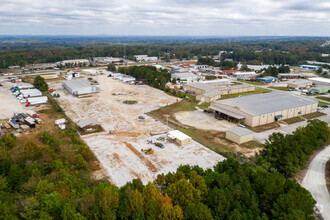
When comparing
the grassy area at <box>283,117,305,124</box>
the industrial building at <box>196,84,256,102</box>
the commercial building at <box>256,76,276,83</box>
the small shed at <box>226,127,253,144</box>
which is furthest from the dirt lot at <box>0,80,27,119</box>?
the commercial building at <box>256,76,276,83</box>

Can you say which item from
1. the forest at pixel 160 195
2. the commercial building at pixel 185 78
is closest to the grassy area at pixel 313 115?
the forest at pixel 160 195

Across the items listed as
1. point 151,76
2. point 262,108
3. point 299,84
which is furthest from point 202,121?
point 299,84

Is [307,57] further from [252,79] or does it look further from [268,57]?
[252,79]

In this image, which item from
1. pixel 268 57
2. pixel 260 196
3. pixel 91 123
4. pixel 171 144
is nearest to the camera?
pixel 260 196

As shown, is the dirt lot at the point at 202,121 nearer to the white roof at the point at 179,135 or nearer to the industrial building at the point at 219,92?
the white roof at the point at 179,135

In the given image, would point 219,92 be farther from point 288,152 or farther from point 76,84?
point 76,84

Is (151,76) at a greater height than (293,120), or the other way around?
(151,76)

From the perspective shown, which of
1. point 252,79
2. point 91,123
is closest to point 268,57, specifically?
point 252,79
